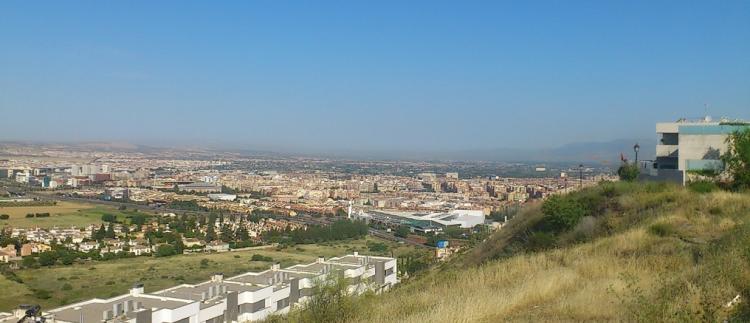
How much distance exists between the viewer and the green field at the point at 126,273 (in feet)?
77.3

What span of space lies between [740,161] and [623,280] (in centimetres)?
945

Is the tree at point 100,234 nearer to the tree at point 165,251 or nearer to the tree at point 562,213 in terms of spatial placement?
the tree at point 165,251

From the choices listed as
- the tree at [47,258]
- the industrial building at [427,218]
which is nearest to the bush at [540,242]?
the tree at [47,258]

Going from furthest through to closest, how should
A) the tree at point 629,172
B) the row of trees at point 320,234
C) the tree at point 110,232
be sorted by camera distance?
the row of trees at point 320,234 → the tree at point 110,232 → the tree at point 629,172

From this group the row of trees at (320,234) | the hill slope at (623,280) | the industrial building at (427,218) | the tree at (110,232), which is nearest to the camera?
the hill slope at (623,280)

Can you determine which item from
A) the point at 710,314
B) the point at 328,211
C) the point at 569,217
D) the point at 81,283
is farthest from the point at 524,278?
the point at 328,211

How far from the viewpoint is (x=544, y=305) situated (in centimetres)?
557

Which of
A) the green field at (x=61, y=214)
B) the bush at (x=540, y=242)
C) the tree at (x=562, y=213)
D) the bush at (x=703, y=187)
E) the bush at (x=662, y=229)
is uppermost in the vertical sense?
the bush at (x=703, y=187)

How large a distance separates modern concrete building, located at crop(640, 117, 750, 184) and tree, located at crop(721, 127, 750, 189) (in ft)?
15.3

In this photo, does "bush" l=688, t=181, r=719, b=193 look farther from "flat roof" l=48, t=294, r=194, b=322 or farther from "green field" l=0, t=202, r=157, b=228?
"green field" l=0, t=202, r=157, b=228

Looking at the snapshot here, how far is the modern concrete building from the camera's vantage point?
19.8 metres

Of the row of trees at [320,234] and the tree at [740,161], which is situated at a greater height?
the tree at [740,161]

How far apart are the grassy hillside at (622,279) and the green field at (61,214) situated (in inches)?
1687

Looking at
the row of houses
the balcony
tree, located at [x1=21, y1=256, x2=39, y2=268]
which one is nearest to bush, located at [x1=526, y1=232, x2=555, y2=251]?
the row of houses
